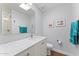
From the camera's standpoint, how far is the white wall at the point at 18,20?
144cm

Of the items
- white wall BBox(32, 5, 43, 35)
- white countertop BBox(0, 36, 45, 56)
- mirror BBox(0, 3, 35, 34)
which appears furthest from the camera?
white wall BBox(32, 5, 43, 35)

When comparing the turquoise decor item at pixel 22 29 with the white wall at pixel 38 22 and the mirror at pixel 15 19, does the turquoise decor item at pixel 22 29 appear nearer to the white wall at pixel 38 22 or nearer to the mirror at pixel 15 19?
the mirror at pixel 15 19

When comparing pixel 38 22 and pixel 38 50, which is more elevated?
pixel 38 22

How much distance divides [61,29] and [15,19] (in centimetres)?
65

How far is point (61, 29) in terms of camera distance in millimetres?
1493

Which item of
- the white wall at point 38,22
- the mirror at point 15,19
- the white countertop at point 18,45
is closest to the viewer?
the white countertop at point 18,45

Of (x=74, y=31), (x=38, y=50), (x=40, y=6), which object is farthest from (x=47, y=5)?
(x=38, y=50)

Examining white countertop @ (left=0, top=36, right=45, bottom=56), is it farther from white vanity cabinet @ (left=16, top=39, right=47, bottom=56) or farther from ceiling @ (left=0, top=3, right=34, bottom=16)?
ceiling @ (left=0, top=3, right=34, bottom=16)

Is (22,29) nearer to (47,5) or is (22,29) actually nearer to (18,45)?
(18,45)

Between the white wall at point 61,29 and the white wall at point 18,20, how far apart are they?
0.24 meters

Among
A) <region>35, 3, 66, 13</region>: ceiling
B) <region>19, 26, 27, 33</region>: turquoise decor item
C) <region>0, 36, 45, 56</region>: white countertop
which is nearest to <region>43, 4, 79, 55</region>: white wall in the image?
<region>35, 3, 66, 13</region>: ceiling

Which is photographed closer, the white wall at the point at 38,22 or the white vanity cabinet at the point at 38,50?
the white vanity cabinet at the point at 38,50

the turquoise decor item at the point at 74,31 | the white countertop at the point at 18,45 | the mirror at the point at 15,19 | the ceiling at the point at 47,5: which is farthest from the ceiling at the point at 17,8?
the turquoise decor item at the point at 74,31

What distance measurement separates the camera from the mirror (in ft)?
4.54
